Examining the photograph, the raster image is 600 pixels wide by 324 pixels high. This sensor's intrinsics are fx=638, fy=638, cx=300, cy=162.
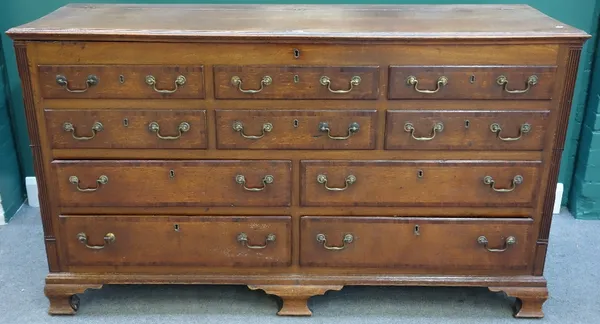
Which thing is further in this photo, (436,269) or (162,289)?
(162,289)

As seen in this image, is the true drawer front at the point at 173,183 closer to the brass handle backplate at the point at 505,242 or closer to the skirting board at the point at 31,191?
the brass handle backplate at the point at 505,242

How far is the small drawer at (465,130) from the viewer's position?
2.02 meters

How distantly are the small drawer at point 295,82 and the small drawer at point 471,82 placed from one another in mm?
90

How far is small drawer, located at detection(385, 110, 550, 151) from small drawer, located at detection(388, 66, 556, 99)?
6cm

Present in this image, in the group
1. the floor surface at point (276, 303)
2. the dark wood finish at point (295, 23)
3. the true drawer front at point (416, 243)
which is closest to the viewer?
the dark wood finish at point (295, 23)

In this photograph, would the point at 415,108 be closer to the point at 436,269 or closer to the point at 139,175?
the point at 436,269

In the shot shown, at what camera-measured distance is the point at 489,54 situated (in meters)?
1.95

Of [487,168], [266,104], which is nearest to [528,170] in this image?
[487,168]

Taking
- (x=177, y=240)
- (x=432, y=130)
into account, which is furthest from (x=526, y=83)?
(x=177, y=240)

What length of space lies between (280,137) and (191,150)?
0.30 m

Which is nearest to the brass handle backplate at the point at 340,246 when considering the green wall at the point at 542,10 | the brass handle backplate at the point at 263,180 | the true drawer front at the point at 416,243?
the true drawer front at the point at 416,243

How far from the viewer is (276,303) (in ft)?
7.85

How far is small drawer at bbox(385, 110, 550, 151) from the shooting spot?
202 centimetres

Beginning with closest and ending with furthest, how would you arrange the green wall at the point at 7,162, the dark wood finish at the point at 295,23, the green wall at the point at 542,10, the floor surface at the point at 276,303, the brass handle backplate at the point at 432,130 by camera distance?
1. the dark wood finish at the point at 295,23
2. the brass handle backplate at the point at 432,130
3. the floor surface at the point at 276,303
4. the green wall at the point at 542,10
5. the green wall at the point at 7,162
